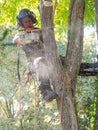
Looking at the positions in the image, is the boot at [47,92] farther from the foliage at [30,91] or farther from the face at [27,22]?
the foliage at [30,91]

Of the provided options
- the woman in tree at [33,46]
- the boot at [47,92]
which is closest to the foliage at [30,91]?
the woman in tree at [33,46]

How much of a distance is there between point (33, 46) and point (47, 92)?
25.5 inches

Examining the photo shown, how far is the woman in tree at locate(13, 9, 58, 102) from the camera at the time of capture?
154 inches

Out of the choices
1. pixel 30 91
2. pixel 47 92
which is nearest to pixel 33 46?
pixel 47 92

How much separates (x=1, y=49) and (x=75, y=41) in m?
3.59

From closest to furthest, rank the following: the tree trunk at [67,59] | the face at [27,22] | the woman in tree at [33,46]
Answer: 1. the tree trunk at [67,59]
2. the woman in tree at [33,46]
3. the face at [27,22]

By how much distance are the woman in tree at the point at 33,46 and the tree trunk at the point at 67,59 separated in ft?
0.37

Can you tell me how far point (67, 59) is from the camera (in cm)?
404

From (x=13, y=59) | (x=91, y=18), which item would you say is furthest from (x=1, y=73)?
(x=91, y=18)

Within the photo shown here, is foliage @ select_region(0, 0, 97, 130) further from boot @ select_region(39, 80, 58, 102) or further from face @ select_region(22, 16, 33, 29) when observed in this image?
boot @ select_region(39, 80, 58, 102)

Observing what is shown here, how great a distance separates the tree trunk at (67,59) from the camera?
3.72m

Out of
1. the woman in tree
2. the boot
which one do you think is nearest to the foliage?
the woman in tree

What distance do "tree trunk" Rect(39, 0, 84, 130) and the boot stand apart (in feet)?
0.25

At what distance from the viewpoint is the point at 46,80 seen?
13.0ft
